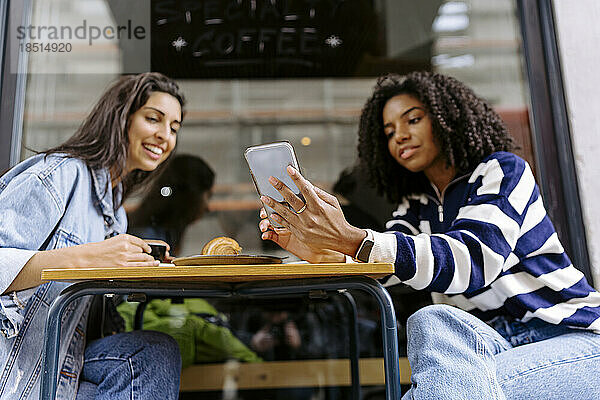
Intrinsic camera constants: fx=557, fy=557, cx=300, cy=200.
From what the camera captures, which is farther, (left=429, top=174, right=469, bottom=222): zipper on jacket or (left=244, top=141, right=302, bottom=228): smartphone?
(left=429, top=174, right=469, bottom=222): zipper on jacket

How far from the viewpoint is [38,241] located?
1180 mm

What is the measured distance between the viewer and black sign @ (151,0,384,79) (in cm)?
183

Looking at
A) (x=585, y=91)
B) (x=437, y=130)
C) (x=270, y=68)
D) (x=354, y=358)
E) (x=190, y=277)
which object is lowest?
(x=354, y=358)

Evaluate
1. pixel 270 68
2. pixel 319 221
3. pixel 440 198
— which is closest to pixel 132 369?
pixel 319 221

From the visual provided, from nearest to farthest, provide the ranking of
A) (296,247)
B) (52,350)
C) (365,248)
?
(52,350) → (365,248) → (296,247)

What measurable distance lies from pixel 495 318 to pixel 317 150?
0.88 meters

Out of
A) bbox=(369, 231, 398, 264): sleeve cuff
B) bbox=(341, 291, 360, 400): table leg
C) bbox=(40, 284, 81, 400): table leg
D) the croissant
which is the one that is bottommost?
bbox=(341, 291, 360, 400): table leg

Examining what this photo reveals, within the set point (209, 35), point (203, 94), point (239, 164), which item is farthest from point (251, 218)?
point (209, 35)

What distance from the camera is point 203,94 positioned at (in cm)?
191

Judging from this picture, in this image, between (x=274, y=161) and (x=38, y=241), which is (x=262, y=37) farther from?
(x=38, y=241)

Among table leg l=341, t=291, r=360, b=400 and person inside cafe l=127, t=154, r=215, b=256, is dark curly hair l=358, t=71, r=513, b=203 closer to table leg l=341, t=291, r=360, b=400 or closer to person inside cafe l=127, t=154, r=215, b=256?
table leg l=341, t=291, r=360, b=400

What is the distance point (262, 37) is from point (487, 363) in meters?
1.30

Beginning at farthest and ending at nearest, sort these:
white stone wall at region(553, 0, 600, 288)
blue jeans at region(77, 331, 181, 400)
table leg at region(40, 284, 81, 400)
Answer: white stone wall at region(553, 0, 600, 288) → blue jeans at region(77, 331, 181, 400) → table leg at region(40, 284, 81, 400)

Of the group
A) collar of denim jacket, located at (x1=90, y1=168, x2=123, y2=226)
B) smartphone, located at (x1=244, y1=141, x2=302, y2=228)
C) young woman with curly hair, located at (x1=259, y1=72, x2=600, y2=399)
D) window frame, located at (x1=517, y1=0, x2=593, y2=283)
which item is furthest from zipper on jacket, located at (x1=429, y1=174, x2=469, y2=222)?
collar of denim jacket, located at (x1=90, y1=168, x2=123, y2=226)
